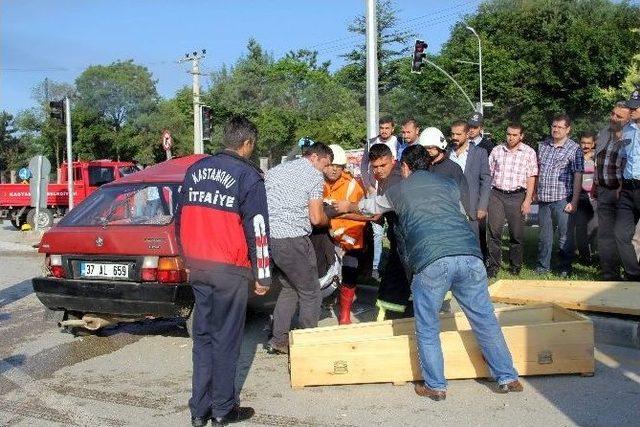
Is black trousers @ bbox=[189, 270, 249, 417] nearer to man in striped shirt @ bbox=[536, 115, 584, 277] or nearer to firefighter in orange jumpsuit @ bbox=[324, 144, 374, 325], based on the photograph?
firefighter in orange jumpsuit @ bbox=[324, 144, 374, 325]

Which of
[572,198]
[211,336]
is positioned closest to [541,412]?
[211,336]

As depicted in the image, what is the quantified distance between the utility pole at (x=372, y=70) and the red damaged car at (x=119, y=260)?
4455 millimetres

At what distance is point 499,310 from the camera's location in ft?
20.8

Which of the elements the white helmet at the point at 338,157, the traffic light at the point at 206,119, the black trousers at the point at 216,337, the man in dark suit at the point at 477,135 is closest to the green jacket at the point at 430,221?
the black trousers at the point at 216,337

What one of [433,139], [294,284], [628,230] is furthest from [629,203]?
[294,284]

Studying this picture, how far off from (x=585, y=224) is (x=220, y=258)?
6.47 m

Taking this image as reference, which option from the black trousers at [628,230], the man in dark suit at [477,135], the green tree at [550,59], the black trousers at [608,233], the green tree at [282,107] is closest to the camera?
the black trousers at [628,230]

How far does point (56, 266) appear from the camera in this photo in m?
7.09

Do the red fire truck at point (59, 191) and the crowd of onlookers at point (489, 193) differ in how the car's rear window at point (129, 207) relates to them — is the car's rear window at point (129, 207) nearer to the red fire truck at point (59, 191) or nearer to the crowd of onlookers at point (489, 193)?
the crowd of onlookers at point (489, 193)

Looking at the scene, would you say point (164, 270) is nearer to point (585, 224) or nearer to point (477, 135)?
point (477, 135)

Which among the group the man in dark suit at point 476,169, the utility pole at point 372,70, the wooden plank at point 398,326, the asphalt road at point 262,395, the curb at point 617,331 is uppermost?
the utility pole at point 372,70

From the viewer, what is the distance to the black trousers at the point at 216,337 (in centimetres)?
468

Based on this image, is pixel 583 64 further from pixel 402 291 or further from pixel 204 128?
pixel 402 291

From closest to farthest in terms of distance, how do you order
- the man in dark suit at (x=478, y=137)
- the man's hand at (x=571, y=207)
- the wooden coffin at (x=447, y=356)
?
the wooden coffin at (x=447, y=356) < the man's hand at (x=571, y=207) < the man in dark suit at (x=478, y=137)
